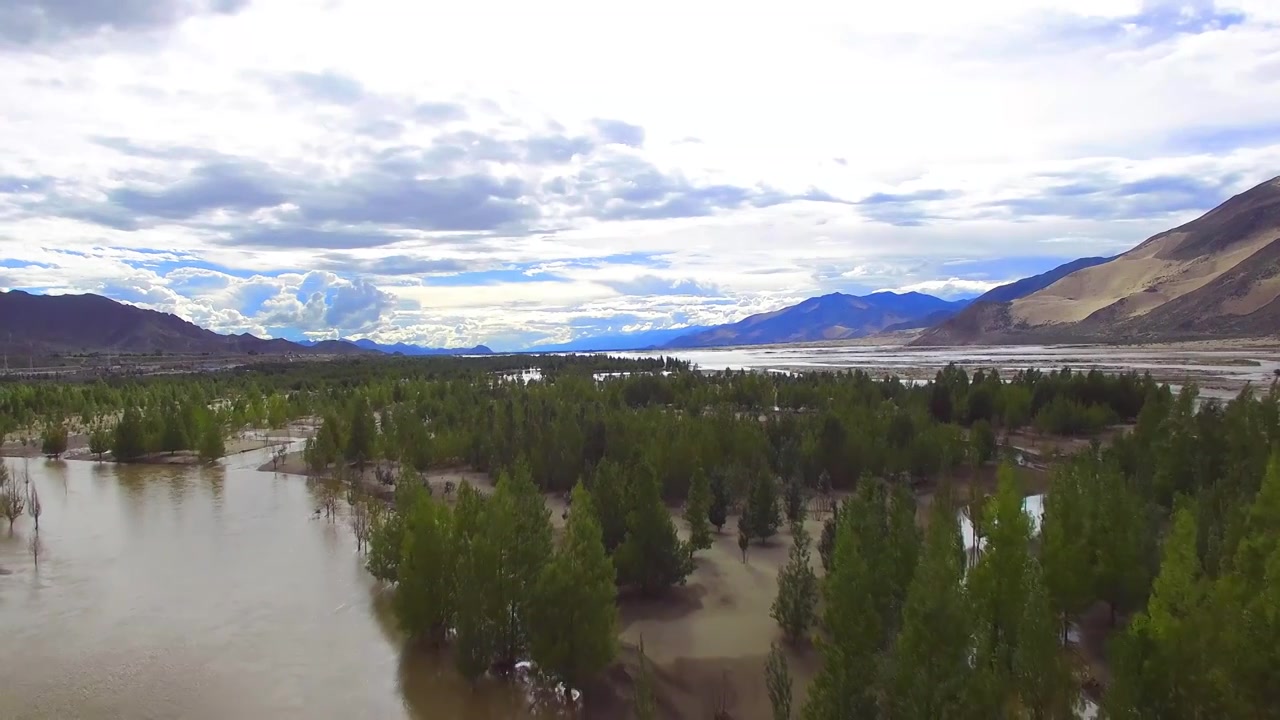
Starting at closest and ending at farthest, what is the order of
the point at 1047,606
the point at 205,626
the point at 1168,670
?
the point at 1168,670 < the point at 1047,606 < the point at 205,626

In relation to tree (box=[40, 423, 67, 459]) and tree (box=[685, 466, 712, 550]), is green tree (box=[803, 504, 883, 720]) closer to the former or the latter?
tree (box=[685, 466, 712, 550])

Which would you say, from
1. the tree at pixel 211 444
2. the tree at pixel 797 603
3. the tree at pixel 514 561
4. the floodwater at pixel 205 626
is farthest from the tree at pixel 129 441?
the tree at pixel 797 603

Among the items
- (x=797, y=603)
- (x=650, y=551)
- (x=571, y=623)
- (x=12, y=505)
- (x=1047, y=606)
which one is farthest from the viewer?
(x=12, y=505)

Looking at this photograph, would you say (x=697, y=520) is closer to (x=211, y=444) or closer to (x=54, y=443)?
(x=211, y=444)

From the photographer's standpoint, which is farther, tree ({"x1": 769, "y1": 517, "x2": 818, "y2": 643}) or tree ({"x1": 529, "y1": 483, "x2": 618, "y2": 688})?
tree ({"x1": 769, "y1": 517, "x2": 818, "y2": 643})

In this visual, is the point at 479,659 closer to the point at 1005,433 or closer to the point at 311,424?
the point at 1005,433

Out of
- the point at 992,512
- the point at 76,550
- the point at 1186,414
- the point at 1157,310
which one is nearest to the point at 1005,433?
the point at 1186,414

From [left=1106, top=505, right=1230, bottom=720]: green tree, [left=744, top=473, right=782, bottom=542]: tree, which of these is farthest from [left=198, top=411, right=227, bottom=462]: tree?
[left=1106, top=505, right=1230, bottom=720]: green tree

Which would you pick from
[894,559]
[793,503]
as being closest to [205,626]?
[894,559]
